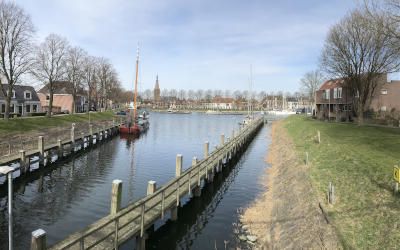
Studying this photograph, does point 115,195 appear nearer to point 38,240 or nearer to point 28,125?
point 38,240

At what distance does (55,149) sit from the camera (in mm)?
35594

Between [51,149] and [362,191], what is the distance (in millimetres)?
28945

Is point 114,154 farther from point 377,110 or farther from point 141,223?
point 377,110

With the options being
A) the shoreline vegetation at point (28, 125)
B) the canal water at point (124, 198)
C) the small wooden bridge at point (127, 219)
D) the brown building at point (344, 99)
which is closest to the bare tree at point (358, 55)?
the brown building at point (344, 99)

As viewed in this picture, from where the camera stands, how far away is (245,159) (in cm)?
3806

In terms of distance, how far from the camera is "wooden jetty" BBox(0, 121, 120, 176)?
26844 mm

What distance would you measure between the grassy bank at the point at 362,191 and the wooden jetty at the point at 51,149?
22111mm

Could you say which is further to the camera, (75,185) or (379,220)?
(75,185)

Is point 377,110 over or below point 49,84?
below

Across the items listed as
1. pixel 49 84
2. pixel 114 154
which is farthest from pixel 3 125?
pixel 49 84

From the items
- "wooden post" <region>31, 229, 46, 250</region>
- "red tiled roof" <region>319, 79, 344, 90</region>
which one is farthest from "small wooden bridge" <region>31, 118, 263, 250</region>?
"red tiled roof" <region>319, 79, 344, 90</region>

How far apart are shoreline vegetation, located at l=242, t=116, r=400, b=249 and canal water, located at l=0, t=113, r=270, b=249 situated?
1.79 metres

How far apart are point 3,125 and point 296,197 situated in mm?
41092

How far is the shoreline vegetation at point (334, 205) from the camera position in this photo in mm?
12102
